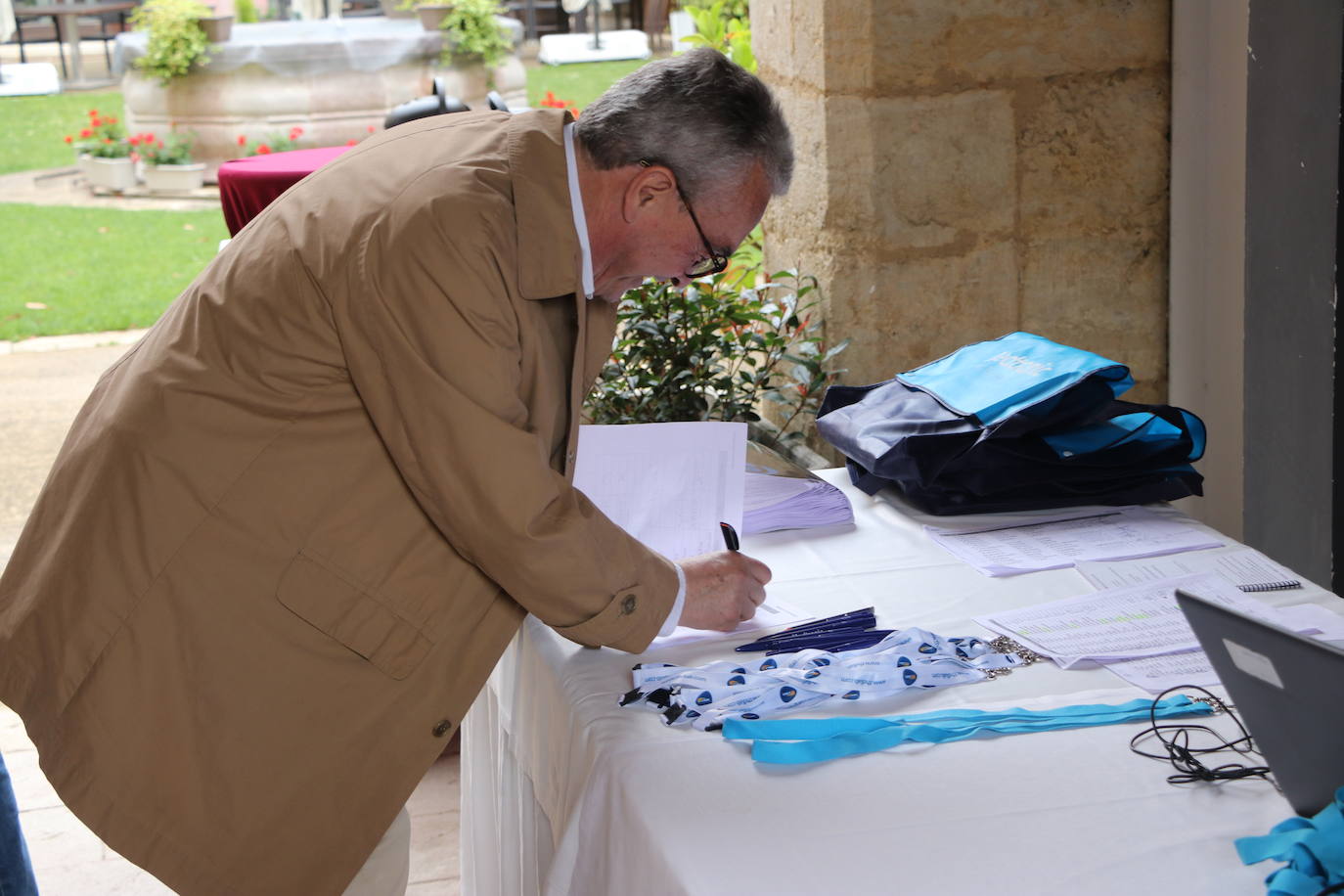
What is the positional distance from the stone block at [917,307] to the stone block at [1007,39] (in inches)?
14.8

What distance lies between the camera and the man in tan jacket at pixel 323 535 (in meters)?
1.43

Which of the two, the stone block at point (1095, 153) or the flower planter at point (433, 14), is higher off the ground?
the flower planter at point (433, 14)

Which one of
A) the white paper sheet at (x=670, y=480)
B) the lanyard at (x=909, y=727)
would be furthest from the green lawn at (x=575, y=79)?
the lanyard at (x=909, y=727)

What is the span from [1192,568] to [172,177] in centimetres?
987

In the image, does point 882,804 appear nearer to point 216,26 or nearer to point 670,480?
point 670,480

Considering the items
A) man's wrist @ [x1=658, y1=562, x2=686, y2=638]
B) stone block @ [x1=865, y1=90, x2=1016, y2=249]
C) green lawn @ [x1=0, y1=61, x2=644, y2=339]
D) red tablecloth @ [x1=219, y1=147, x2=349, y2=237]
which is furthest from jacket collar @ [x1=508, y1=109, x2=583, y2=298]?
green lawn @ [x1=0, y1=61, x2=644, y2=339]

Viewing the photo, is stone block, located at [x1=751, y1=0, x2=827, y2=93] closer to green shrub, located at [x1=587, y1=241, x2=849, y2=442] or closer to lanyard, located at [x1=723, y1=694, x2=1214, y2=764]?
green shrub, located at [x1=587, y1=241, x2=849, y2=442]

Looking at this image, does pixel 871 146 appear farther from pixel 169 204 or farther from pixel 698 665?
pixel 169 204

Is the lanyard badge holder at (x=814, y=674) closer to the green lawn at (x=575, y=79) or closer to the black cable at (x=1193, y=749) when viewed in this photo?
the black cable at (x=1193, y=749)

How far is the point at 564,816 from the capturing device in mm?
1453

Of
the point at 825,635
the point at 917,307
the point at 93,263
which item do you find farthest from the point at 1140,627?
the point at 93,263

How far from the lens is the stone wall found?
288cm

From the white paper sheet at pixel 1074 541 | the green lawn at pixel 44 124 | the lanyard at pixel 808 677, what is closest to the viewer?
the lanyard at pixel 808 677

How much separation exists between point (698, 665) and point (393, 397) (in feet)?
1.46
